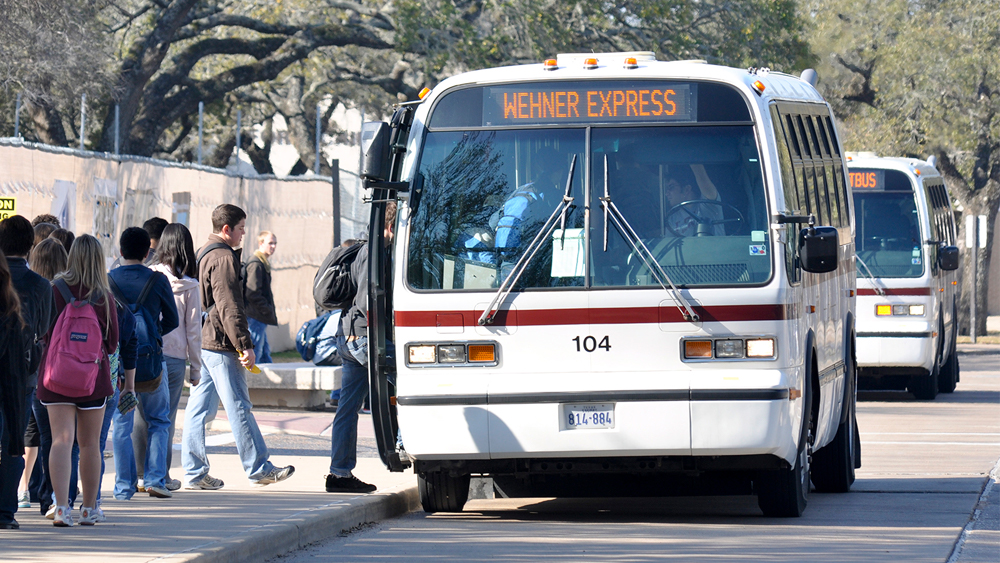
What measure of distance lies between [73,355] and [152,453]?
1545mm

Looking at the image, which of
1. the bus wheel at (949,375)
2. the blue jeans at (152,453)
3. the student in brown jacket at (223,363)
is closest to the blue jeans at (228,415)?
the student in brown jacket at (223,363)

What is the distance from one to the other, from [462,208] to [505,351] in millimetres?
875

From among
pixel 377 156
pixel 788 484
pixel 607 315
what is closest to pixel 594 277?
pixel 607 315

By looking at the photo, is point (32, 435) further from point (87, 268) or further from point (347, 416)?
point (347, 416)

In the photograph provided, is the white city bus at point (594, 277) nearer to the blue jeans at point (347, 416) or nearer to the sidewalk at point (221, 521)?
the sidewalk at point (221, 521)

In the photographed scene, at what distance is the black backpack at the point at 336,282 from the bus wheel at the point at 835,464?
365cm

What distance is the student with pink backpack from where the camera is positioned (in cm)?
792

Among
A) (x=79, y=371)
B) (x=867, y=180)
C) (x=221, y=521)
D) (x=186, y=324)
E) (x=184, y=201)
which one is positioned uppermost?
(x=867, y=180)

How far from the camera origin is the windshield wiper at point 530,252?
27.8ft

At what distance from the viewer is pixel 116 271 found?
29.4ft

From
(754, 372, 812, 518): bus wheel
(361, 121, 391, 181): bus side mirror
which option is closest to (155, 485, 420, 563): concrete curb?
(361, 121, 391, 181): bus side mirror

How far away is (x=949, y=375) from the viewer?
20375 mm

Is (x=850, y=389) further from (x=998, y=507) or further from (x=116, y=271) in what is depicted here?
(x=116, y=271)

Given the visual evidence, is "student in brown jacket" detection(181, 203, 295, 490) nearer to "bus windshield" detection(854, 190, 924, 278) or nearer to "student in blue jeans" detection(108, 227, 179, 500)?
"student in blue jeans" detection(108, 227, 179, 500)
